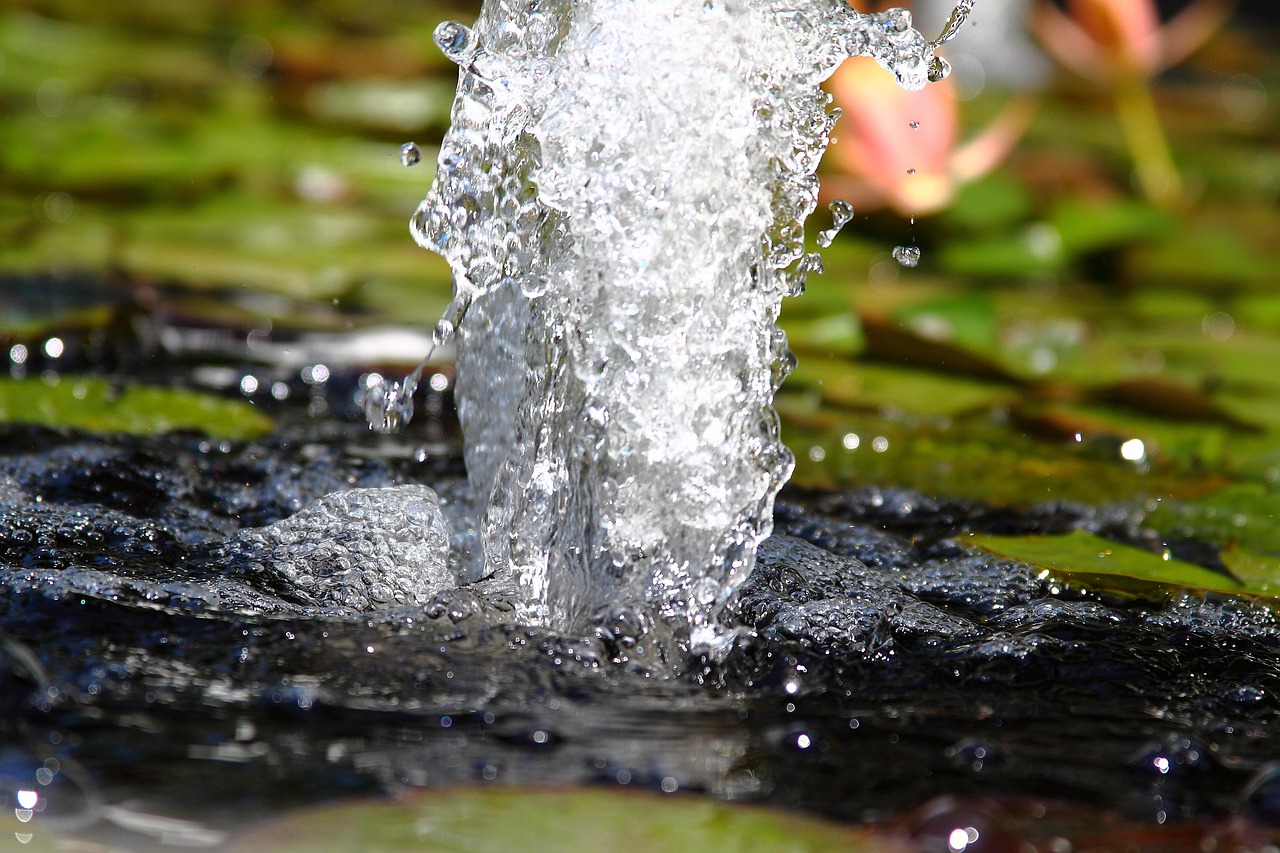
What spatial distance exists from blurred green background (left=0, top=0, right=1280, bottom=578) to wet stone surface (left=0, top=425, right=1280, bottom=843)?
0.32m

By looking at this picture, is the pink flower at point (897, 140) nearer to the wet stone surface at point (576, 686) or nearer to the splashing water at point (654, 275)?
the splashing water at point (654, 275)

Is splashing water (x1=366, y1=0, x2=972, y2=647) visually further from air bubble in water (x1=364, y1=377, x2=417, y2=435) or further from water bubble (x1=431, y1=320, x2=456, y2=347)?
air bubble in water (x1=364, y1=377, x2=417, y2=435)

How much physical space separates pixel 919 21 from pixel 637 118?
3.43 metres

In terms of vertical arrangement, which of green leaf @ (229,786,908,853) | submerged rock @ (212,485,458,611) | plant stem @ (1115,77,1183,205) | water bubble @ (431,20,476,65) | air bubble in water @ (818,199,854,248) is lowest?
green leaf @ (229,786,908,853)

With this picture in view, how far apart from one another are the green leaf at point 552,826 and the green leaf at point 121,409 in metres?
0.91

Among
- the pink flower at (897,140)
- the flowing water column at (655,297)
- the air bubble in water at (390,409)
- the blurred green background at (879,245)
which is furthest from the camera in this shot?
the pink flower at (897,140)

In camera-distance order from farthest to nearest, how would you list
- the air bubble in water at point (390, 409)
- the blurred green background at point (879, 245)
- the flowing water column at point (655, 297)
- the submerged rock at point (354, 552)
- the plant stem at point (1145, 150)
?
the plant stem at point (1145, 150) < the blurred green background at point (879, 245) < the air bubble in water at point (390, 409) < the flowing water column at point (655, 297) < the submerged rock at point (354, 552)

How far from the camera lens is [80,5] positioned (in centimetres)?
365

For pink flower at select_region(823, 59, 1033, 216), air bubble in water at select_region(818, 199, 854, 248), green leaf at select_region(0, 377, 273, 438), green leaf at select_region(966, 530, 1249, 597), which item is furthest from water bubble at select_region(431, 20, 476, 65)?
pink flower at select_region(823, 59, 1033, 216)

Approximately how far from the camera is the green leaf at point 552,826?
2.66 ft

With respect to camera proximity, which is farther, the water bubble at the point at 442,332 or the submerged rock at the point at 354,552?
the water bubble at the point at 442,332

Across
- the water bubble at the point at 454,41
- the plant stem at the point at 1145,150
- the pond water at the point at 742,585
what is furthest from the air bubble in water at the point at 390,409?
the plant stem at the point at 1145,150

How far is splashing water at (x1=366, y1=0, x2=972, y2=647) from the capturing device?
1.28 meters

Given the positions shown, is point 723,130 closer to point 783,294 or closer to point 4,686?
point 783,294
